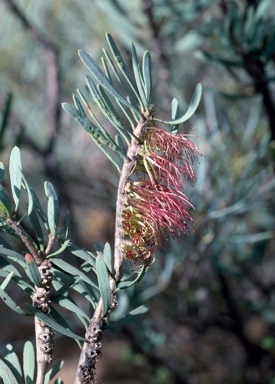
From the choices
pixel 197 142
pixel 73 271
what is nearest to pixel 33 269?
pixel 73 271

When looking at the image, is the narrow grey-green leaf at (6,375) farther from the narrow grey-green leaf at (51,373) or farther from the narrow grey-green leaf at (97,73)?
the narrow grey-green leaf at (97,73)

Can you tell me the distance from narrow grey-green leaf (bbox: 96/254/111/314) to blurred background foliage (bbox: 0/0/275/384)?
18cm

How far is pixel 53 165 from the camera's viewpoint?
649 millimetres

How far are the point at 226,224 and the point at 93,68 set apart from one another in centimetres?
46

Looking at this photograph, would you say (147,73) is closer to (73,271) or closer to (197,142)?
(73,271)

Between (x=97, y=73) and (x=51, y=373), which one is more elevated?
(x=97, y=73)

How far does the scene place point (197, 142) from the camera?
0.58 meters

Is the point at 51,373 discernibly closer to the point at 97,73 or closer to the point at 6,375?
the point at 6,375

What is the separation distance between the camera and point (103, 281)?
0.21m

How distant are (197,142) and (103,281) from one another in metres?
0.38

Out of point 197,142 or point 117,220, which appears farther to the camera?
point 197,142

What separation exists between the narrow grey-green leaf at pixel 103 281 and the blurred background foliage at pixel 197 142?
7.1 inches

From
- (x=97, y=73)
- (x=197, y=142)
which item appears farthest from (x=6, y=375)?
(x=197, y=142)

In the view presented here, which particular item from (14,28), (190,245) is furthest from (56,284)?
(14,28)
